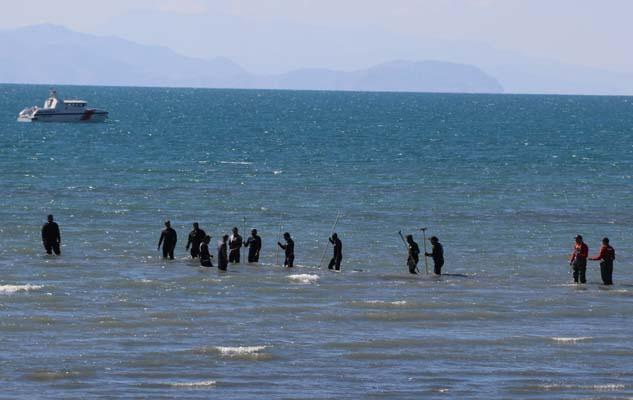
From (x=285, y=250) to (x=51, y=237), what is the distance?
23.3ft

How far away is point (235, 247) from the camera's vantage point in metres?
37.0

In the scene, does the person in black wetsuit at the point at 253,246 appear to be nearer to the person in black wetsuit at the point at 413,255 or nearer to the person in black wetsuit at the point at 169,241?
the person in black wetsuit at the point at 169,241

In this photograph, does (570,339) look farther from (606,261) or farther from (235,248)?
(235,248)

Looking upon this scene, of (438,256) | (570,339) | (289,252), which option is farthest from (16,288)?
(570,339)

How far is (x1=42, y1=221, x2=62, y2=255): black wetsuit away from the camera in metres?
38.1

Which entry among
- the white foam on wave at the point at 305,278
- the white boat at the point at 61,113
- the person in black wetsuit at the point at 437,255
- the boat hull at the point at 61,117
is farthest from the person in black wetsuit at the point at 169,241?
the boat hull at the point at 61,117

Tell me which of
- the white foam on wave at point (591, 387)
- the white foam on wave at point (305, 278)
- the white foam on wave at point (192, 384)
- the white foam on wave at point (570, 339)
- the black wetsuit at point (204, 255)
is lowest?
the white foam on wave at point (192, 384)

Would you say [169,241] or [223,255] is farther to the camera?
[169,241]

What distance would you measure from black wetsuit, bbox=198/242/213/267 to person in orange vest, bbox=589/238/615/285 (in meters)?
10.3

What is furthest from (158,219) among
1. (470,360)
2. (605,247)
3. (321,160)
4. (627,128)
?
(627,128)

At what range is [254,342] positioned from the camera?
88.9 ft

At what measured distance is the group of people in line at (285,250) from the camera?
34281 millimetres

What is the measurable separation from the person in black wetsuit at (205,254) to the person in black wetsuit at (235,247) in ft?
2.62

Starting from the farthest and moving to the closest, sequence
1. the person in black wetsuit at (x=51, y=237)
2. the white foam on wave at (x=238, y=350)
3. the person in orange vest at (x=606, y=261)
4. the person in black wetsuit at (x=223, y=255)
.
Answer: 1. the person in black wetsuit at (x=51, y=237)
2. the person in black wetsuit at (x=223, y=255)
3. the person in orange vest at (x=606, y=261)
4. the white foam on wave at (x=238, y=350)
